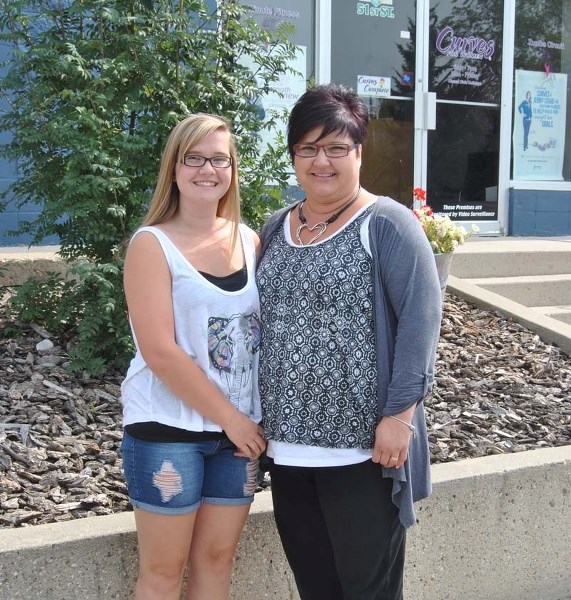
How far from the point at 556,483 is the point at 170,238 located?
209 centimetres

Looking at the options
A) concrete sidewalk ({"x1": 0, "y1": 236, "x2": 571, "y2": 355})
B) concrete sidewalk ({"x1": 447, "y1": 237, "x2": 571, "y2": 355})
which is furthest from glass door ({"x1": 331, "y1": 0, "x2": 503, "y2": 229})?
concrete sidewalk ({"x1": 447, "y1": 237, "x2": 571, "y2": 355})

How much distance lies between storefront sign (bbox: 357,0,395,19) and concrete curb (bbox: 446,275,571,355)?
11.9 feet

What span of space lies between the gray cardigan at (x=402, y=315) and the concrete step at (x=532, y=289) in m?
4.74

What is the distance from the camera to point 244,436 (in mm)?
2203

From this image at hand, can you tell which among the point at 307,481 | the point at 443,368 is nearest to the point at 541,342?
the point at 443,368

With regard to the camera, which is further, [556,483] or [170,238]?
[556,483]

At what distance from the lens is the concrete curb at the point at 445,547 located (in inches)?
99.5

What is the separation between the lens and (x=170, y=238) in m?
2.24

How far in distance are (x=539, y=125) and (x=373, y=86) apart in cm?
266

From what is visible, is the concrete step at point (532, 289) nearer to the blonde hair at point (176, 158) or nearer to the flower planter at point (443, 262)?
the flower planter at point (443, 262)

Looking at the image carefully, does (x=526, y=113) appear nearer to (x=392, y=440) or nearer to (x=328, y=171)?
(x=328, y=171)

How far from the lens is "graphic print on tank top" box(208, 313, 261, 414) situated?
2221mm

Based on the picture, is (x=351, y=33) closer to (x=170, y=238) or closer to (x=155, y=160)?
(x=155, y=160)

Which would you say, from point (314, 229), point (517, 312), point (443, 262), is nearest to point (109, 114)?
point (314, 229)
